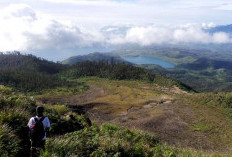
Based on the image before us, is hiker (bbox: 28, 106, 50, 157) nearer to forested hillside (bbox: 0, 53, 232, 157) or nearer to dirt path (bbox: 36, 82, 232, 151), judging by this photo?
forested hillside (bbox: 0, 53, 232, 157)

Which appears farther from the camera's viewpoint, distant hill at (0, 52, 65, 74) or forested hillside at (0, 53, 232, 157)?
distant hill at (0, 52, 65, 74)

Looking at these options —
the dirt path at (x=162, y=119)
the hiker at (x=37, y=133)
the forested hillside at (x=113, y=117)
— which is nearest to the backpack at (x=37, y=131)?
the hiker at (x=37, y=133)

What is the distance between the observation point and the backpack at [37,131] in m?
6.45

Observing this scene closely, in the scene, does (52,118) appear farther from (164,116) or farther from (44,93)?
(44,93)

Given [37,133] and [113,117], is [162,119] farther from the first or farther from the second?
[37,133]

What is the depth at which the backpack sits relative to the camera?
645 cm

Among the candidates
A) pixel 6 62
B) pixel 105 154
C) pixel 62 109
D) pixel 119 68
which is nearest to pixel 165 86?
pixel 119 68

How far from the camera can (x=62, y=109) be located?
14195mm

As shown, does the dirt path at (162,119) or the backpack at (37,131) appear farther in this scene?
Result: the dirt path at (162,119)

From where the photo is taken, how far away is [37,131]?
6.50m

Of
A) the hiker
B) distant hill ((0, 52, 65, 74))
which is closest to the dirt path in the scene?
the hiker

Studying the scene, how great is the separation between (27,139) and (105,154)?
2723 millimetres

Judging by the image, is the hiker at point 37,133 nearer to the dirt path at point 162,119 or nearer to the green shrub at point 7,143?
the green shrub at point 7,143

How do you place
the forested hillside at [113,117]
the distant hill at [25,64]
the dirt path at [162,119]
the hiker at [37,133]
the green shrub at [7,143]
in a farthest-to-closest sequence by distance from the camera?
1. the distant hill at [25,64]
2. the dirt path at [162,119]
3. the forested hillside at [113,117]
4. the hiker at [37,133]
5. the green shrub at [7,143]
